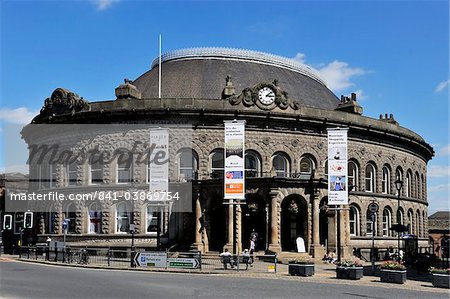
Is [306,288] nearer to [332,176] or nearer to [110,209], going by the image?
[332,176]

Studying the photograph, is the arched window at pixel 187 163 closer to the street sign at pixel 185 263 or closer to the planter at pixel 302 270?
the street sign at pixel 185 263

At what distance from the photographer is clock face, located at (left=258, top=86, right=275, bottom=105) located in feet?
150

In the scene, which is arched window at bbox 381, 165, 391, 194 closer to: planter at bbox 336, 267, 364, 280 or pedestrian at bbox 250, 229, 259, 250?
pedestrian at bbox 250, 229, 259, 250

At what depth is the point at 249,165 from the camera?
46.2 metres

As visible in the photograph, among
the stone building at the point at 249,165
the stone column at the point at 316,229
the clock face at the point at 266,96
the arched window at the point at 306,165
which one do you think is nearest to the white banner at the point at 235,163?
the stone building at the point at 249,165

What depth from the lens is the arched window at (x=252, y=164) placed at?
4556 cm

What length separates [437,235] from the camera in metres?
87.2

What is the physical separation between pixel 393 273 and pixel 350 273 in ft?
6.66

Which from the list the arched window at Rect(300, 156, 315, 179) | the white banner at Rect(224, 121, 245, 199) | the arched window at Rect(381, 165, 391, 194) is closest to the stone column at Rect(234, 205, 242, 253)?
the white banner at Rect(224, 121, 245, 199)

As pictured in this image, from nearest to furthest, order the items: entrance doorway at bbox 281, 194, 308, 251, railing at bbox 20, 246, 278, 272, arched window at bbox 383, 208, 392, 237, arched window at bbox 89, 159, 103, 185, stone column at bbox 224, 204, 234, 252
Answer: railing at bbox 20, 246, 278, 272
stone column at bbox 224, 204, 234, 252
entrance doorway at bbox 281, 194, 308, 251
arched window at bbox 89, 159, 103, 185
arched window at bbox 383, 208, 392, 237

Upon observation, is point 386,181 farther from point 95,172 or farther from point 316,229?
point 95,172

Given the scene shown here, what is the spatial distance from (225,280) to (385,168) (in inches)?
1198

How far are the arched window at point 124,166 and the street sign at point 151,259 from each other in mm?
14531

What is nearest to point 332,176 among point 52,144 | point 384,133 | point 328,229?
point 328,229
